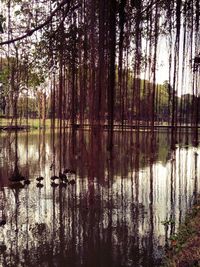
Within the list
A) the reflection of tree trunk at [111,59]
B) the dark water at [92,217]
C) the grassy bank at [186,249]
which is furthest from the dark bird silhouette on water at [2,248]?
the reflection of tree trunk at [111,59]

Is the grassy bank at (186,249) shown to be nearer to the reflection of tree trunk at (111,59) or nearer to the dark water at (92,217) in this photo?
the dark water at (92,217)

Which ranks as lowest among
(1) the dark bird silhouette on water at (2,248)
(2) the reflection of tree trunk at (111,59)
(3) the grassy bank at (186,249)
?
(1) the dark bird silhouette on water at (2,248)

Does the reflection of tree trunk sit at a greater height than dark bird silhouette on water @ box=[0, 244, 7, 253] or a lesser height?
greater

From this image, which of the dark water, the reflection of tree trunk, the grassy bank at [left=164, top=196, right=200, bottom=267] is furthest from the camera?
the dark water

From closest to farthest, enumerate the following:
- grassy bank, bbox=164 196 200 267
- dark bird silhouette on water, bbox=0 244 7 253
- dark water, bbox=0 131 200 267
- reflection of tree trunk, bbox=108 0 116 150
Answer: reflection of tree trunk, bbox=108 0 116 150, grassy bank, bbox=164 196 200 267, dark water, bbox=0 131 200 267, dark bird silhouette on water, bbox=0 244 7 253

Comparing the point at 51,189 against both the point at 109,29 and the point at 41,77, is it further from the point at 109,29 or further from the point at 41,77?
the point at 109,29

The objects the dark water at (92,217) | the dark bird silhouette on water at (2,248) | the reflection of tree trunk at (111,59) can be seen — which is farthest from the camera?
the dark bird silhouette on water at (2,248)

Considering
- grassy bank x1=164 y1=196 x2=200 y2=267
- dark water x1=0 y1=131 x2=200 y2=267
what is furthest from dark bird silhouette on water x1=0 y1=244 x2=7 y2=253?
grassy bank x1=164 y1=196 x2=200 y2=267

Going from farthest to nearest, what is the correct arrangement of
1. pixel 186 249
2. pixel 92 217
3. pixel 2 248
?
pixel 92 217, pixel 2 248, pixel 186 249

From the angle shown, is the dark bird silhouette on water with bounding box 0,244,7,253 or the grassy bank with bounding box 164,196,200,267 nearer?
the grassy bank with bounding box 164,196,200,267

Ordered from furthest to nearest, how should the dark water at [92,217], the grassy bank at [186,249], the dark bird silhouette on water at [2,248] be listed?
the dark bird silhouette on water at [2,248] < the dark water at [92,217] < the grassy bank at [186,249]

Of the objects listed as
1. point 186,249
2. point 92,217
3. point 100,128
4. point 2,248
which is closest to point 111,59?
point 100,128

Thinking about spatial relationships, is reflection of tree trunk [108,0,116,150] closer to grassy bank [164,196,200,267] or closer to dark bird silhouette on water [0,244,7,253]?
grassy bank [164,196,200,267]

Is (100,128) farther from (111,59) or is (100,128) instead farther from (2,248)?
(2,248)
